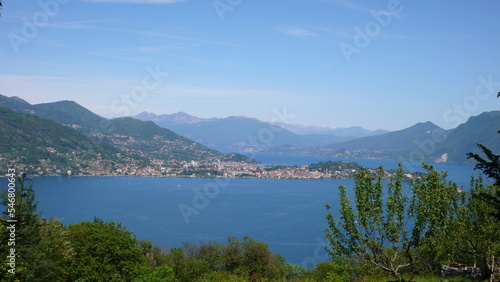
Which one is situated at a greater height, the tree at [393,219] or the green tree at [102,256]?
the tree at [393,219]

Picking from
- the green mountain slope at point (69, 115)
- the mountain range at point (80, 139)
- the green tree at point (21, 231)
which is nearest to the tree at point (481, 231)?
the green tree at point (21, 231)

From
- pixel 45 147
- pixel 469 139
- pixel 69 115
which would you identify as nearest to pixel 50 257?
pixel 45 147

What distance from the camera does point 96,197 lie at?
73.9m

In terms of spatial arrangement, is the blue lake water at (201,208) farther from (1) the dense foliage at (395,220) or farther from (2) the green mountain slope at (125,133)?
(2) the green mountain slope at (125,133)

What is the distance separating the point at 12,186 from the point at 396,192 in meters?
9.31

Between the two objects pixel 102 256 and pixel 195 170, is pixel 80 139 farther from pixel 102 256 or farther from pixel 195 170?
pixel 102 256

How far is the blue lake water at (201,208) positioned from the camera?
47531mm

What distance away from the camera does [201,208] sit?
70500 millimetres

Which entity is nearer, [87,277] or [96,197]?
[87,277]

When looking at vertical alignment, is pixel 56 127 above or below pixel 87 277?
above

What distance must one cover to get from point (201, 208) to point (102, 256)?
5670 centimetres

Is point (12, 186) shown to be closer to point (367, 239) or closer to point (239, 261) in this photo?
point (367, 239)

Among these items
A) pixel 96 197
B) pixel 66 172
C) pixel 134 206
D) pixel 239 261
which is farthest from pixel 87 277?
pixel 66 172

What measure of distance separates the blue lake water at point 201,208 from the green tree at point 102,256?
26.0 meters
